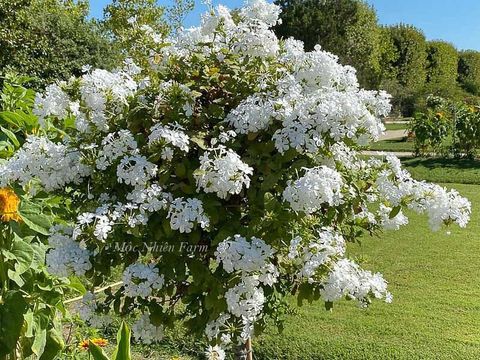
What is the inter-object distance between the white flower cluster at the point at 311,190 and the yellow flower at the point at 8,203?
0.92m

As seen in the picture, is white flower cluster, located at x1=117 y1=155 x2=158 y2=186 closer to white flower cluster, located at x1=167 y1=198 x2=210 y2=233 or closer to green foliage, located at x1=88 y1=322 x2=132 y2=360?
white flower cluster, located at x1=167 y1=198 x2=210 y2=233

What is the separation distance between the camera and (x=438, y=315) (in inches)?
145

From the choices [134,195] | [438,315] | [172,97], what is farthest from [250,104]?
[438,315]

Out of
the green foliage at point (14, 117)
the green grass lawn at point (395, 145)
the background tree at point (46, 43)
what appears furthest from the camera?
the green grass lawn at point (395, 145)

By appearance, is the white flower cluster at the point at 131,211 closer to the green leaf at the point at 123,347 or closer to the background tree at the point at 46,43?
the green leaf at the point at 123,347

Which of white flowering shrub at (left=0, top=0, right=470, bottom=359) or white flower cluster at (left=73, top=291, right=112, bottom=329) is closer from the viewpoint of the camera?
white flowering shrub at (left=0, top=0, right=470, bottom=359)

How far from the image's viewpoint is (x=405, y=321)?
11.7ft

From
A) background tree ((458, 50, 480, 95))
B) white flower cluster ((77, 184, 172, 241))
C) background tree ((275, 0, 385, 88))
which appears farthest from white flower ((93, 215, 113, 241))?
background tree ((458, 50, 480, 95))

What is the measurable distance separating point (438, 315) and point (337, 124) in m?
2.79

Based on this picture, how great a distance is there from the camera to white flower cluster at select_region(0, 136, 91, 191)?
1.48m

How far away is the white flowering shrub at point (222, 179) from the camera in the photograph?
1.39 m

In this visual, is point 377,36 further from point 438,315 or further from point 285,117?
point 285,117

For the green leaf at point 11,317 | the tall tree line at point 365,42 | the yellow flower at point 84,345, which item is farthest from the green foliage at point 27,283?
the tall tree line at point 365,42

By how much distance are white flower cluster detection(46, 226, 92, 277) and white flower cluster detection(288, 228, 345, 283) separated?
0.57m
